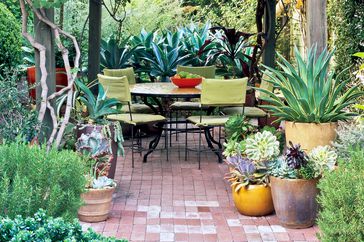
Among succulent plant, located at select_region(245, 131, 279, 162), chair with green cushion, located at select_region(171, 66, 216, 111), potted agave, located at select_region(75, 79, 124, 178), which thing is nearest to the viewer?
succulent plant, located at select_region(245, 131, 279, 162)

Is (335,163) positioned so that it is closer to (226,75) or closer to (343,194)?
(343,194)

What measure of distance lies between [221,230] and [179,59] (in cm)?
509

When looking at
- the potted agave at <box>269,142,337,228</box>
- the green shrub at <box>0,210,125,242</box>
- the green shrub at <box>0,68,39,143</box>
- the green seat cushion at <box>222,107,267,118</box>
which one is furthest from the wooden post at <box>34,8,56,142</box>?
the green shrub at <box>0,210,125,242</box>

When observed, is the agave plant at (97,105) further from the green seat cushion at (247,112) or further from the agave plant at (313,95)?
the green seat cushion at (247,112)

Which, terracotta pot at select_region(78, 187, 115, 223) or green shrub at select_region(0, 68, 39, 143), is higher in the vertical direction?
green shrub at select_region(0, 68, 39, 143)

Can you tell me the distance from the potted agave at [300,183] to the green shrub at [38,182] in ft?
6.60

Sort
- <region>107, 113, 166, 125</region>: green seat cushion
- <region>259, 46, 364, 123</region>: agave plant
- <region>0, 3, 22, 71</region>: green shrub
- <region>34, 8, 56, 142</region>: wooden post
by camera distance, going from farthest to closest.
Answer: <region>0, 3, 22, 71</region>: green shrub → <region>107, 113, 166, 125</region>: green seat cushion → <region>34, 8, 56, 142</region>: wooden post → <region>259, 46, 364, 123</region>: agave plant

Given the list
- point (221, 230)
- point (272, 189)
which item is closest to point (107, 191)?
point (221, 230)

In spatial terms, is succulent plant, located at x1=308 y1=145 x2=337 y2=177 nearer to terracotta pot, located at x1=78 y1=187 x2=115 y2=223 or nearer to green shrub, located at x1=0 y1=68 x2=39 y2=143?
terracotta pot, located at x1=78 y1=187 x2=115 y2=223

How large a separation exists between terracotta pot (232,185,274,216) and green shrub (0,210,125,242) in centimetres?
272

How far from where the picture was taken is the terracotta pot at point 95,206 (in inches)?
207

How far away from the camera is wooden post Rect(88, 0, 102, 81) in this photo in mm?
8625

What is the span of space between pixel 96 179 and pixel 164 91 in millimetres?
2222

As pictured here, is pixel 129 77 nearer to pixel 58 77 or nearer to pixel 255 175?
pixel 58 77
